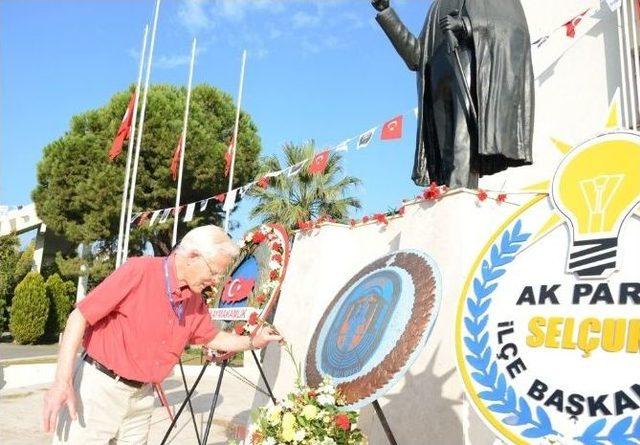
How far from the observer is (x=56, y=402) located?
85.4 inches

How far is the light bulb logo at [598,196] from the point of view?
2164 millimetres

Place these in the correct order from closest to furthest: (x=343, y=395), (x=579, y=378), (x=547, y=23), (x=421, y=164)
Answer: (x=579, y=378), (x=343, y=395), (x=421, y=164), (x=547, y=23)

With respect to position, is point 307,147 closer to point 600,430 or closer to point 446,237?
point 446,237

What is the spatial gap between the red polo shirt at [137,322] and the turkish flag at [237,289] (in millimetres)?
2103

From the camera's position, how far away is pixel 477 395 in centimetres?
220

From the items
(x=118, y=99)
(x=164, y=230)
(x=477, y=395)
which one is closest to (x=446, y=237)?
(x=477, y=395)

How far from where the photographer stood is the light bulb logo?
2.16 metres

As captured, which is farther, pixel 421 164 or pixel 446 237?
pixel 421 164

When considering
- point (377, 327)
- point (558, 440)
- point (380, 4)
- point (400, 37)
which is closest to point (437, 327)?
point (377, 327)

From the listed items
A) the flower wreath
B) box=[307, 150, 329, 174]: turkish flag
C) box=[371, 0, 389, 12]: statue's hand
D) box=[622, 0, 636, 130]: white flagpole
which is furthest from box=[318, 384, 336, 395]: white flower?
box=[622, 0, 636, 130]: white flagpole

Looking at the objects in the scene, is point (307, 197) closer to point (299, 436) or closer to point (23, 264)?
point (23, 264)

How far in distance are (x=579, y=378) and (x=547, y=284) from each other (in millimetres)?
409

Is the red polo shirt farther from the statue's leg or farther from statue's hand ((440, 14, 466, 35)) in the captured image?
statue's hand ((440, 14, 466, 35))

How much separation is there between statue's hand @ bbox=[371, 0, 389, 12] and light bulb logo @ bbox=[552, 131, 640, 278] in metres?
2.76
